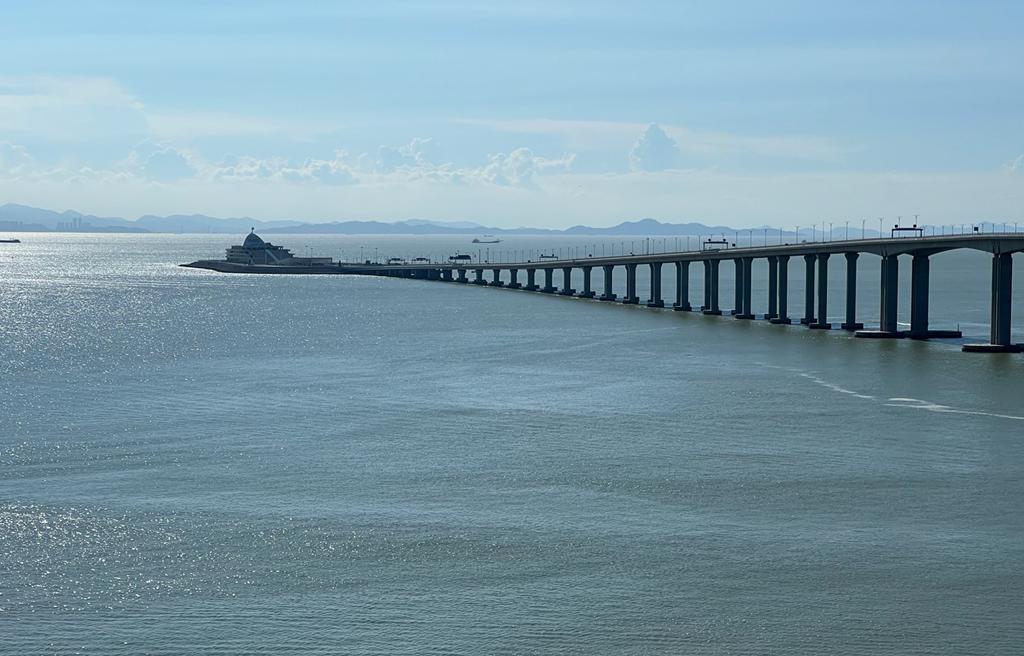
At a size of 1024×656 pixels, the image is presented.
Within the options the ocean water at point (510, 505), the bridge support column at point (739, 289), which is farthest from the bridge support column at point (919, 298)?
the bridge support column at point (739, 289)

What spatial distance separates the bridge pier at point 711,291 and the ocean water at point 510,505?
41640 millimetres

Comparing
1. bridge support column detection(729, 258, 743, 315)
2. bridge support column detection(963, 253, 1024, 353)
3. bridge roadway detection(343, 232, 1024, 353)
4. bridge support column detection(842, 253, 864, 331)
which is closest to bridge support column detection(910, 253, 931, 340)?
bridge roadway detection(343, 232, 1024, 353)

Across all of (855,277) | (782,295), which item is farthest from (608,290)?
(855,277)

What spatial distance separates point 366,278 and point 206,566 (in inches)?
6524

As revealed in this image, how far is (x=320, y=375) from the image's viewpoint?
6856cm

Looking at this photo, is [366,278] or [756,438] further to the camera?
[366,278]

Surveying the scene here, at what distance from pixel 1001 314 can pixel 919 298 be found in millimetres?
10198

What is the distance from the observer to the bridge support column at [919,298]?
296ft

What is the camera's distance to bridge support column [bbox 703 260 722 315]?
119 meters

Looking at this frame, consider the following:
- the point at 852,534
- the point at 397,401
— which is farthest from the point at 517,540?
the point at 397,401

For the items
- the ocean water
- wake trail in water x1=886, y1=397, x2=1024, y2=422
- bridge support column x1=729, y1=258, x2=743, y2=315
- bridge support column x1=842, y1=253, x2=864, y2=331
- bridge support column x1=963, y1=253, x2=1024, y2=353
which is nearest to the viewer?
the ocean water

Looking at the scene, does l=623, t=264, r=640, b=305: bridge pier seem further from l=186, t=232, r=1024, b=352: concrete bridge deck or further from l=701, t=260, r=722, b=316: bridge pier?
l=701, t=260, r=722, b=316: bridge pier

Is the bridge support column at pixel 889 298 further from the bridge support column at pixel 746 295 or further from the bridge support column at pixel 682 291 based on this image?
the bridge support column at pixel 682 291

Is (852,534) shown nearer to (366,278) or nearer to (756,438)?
(756,438)
